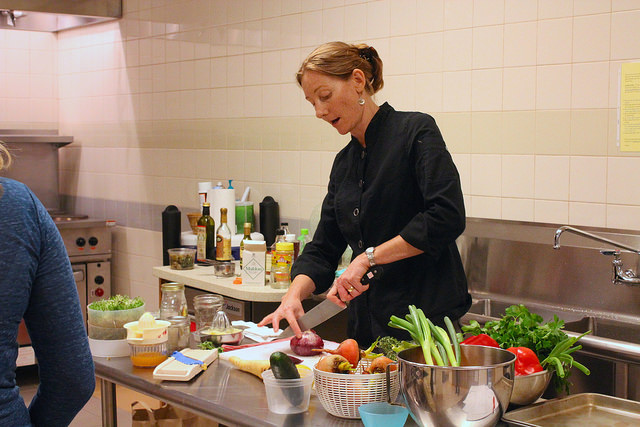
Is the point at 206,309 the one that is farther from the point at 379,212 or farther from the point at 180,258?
the point at 180,258

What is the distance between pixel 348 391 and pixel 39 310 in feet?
2.31

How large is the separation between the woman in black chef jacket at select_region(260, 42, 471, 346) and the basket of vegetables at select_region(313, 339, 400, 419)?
46 centimetres

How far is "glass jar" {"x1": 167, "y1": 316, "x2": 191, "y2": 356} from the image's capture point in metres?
2.29

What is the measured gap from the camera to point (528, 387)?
1.82 meters

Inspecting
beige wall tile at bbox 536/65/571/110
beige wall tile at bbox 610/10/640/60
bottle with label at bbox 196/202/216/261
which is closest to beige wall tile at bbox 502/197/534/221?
beige wall tile at bbox 536/65/571/110

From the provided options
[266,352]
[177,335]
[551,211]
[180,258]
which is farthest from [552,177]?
[180,258]

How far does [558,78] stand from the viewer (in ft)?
10.6

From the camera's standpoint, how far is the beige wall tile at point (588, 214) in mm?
3150

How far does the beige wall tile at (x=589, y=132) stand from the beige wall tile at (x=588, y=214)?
0.21m

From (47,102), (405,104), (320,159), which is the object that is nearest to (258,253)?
(320,159)

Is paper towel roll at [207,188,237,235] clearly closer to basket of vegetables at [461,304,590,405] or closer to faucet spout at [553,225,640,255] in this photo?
faucet spout at [553,225,640,255]

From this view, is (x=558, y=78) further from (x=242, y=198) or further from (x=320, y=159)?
(x=242, y=198)

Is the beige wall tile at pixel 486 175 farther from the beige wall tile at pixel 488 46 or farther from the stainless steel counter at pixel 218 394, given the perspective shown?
the stainless steel counter at pixel 218 394

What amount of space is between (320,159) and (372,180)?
69.4 inches
